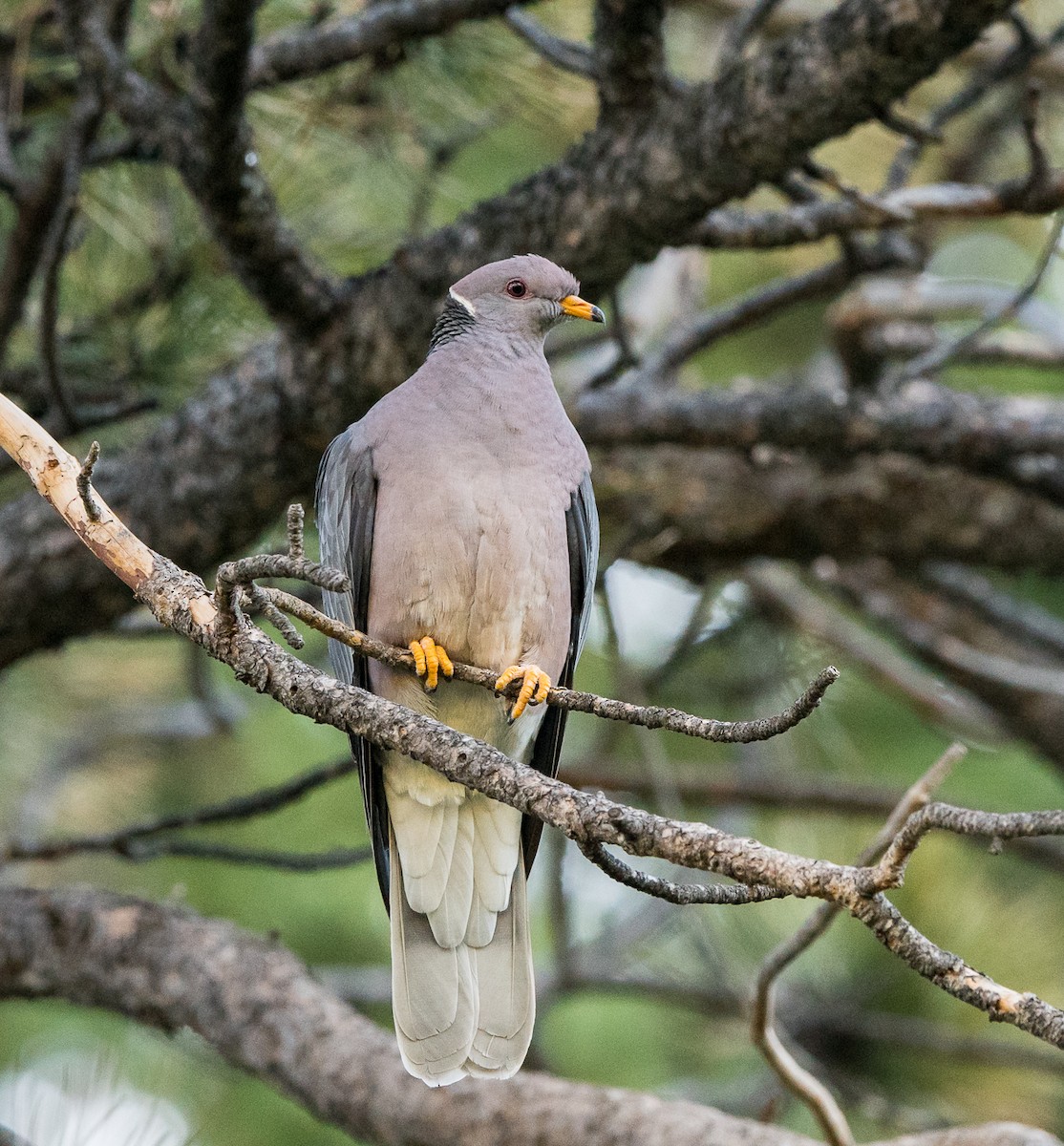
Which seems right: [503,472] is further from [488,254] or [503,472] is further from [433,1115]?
[433,1115]

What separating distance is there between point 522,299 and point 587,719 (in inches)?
186

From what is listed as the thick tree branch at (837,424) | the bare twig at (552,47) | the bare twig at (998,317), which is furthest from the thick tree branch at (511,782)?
the thick tree branch at (837,424)

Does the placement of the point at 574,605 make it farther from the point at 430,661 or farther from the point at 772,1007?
the point at 772,1007

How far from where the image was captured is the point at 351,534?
280 cm

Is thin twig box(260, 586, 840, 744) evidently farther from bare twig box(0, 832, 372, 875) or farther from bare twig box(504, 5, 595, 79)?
bare twig box(504, 5, 595, 79)

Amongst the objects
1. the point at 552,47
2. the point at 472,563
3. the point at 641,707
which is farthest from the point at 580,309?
the point at 552,47

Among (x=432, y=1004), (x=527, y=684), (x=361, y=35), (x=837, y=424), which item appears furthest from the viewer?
(x=837, y=424)

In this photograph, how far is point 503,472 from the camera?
259 centimetres

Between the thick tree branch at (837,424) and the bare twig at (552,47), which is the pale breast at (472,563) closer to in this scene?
the bare twig at (552,47)

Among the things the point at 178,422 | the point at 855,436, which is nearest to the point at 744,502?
the point at 855,436

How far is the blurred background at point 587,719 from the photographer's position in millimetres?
4676

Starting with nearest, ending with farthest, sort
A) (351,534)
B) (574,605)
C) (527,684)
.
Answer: (527,684) < (351,534) < (574,605)

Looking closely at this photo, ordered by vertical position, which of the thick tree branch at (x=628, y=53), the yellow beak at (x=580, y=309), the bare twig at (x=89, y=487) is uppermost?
the thick tree branch at (x=628, y=53)

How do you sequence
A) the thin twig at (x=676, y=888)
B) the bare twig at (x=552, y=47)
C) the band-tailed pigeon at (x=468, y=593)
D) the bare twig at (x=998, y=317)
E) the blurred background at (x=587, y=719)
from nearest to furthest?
the thin twig at (x=676, y=888) → the band-tailed pigeon at (x=468, y=593) → the bare twig at (x=998, y=317) → the bare twig at (x=552, y=47) → the blurred background at (x=587, y=719)
